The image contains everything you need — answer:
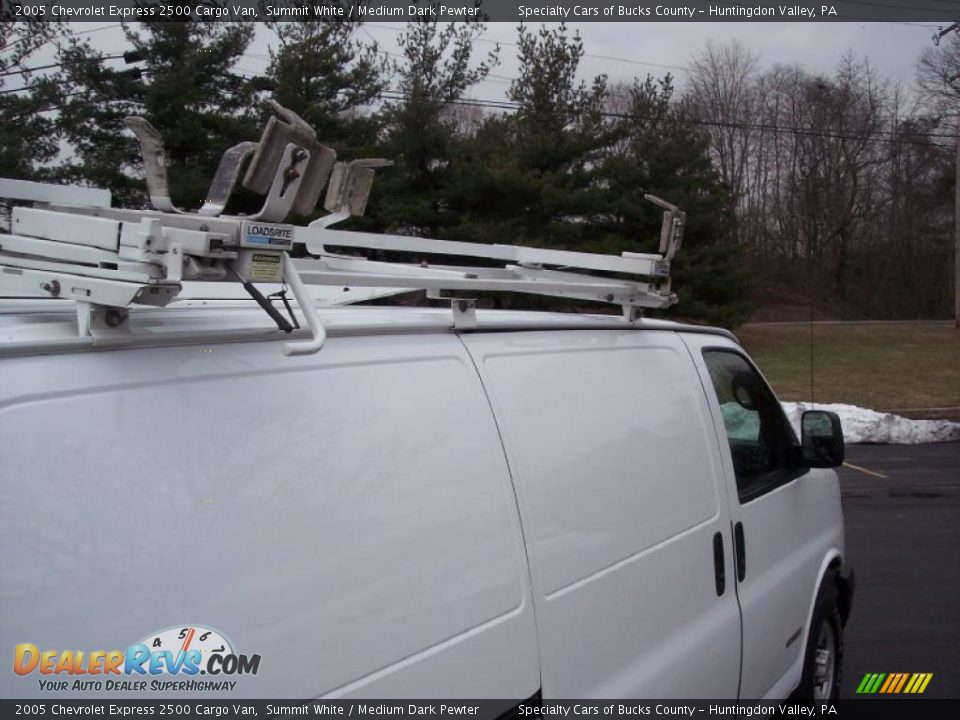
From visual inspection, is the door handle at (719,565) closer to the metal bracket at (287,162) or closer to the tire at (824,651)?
the tire at (824,651)

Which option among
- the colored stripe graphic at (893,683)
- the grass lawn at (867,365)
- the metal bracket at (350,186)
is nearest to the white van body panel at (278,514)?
the metal bracket at (350,186)

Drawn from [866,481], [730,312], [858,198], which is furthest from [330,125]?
[858,198]

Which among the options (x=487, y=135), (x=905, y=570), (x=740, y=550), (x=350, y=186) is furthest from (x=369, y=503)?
(x=487, y=135)

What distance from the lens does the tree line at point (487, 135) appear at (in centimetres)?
1453

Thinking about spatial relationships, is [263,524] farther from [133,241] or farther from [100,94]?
[100,94]

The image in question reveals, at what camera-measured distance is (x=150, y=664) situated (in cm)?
149

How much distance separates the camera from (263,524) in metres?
1.68

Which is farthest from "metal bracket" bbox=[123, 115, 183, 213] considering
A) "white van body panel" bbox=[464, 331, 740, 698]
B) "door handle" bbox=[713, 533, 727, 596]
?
"door handle" bbox=[713, 533, 727, 596]

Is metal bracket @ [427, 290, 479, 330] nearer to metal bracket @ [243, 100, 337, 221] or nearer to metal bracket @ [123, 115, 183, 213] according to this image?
metal bracket @ [243, 100, 337, 221]

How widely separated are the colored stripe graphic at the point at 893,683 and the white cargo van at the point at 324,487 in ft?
7.53

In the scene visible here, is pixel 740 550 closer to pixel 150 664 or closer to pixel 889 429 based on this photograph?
pixel 150 664

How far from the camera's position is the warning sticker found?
→ 1.79m

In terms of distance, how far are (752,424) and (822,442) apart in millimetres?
302

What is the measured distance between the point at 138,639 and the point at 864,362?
79.9 ft
